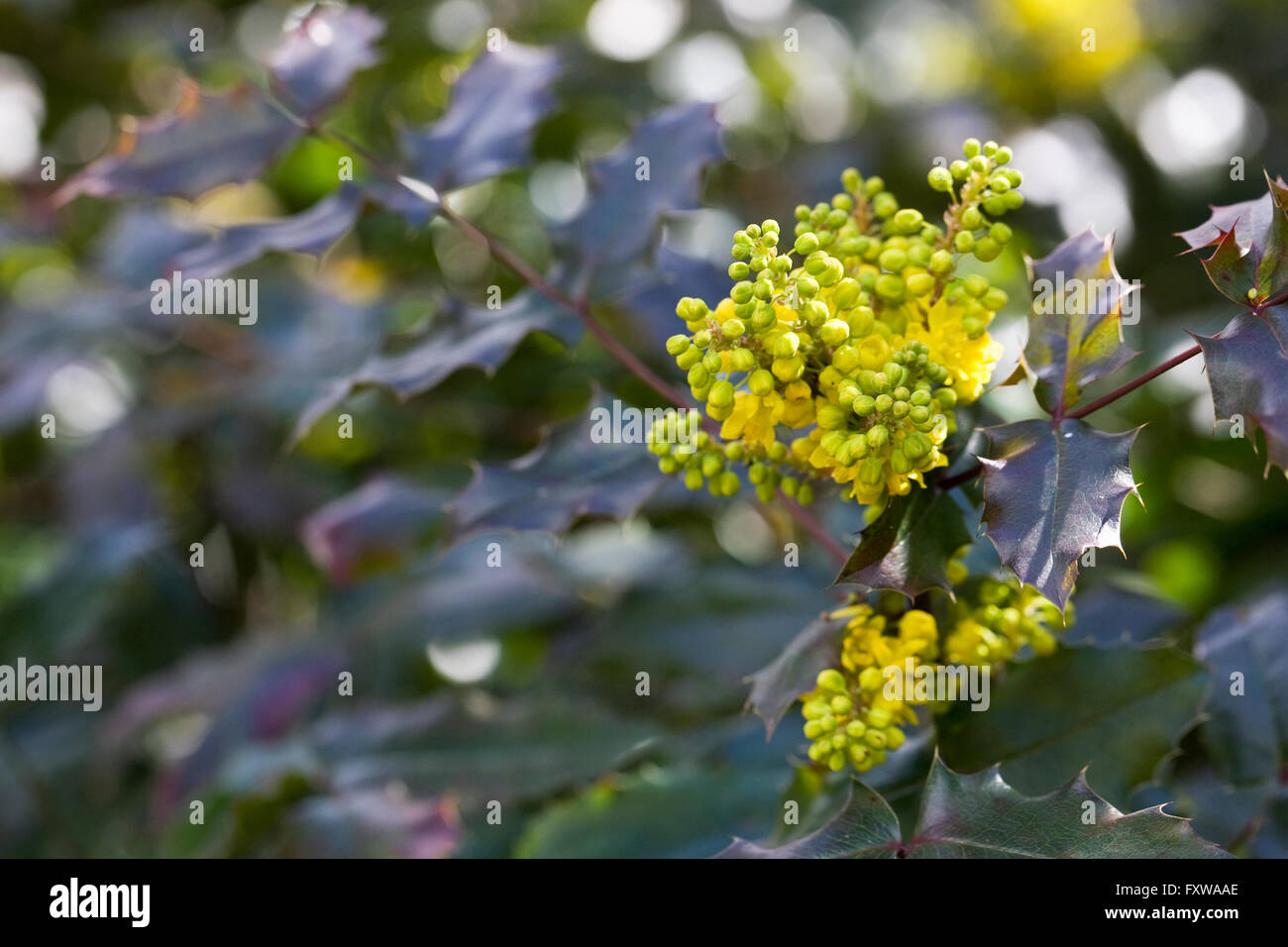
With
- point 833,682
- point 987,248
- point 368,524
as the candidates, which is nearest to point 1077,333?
point 987,248

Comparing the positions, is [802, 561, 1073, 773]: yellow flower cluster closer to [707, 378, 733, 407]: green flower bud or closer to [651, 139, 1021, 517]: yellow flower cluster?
[651, 139, 1021, 517]: yellow flower cluster

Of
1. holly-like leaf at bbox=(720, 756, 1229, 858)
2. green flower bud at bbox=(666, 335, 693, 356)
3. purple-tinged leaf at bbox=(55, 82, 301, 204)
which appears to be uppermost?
purple-tinged leaf at bbox=(55, 82, 301, 204)

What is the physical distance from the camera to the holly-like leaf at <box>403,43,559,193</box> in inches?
48.0

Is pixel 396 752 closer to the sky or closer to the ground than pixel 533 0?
closer to the ground

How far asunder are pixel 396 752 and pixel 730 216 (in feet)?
3.74

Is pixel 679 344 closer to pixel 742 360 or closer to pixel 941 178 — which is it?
pixel 742 360

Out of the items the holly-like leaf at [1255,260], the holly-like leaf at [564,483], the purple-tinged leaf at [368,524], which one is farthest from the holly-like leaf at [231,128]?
the holly-like leaf at [1255,260]

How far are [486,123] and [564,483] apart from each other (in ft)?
1.50

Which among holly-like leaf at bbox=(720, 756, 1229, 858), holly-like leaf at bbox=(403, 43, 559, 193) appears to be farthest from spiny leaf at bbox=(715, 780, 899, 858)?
holly-like leaf at bbox=(403, 43, 559, 193)

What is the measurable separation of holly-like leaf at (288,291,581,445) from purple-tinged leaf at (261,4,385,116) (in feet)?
0.98
